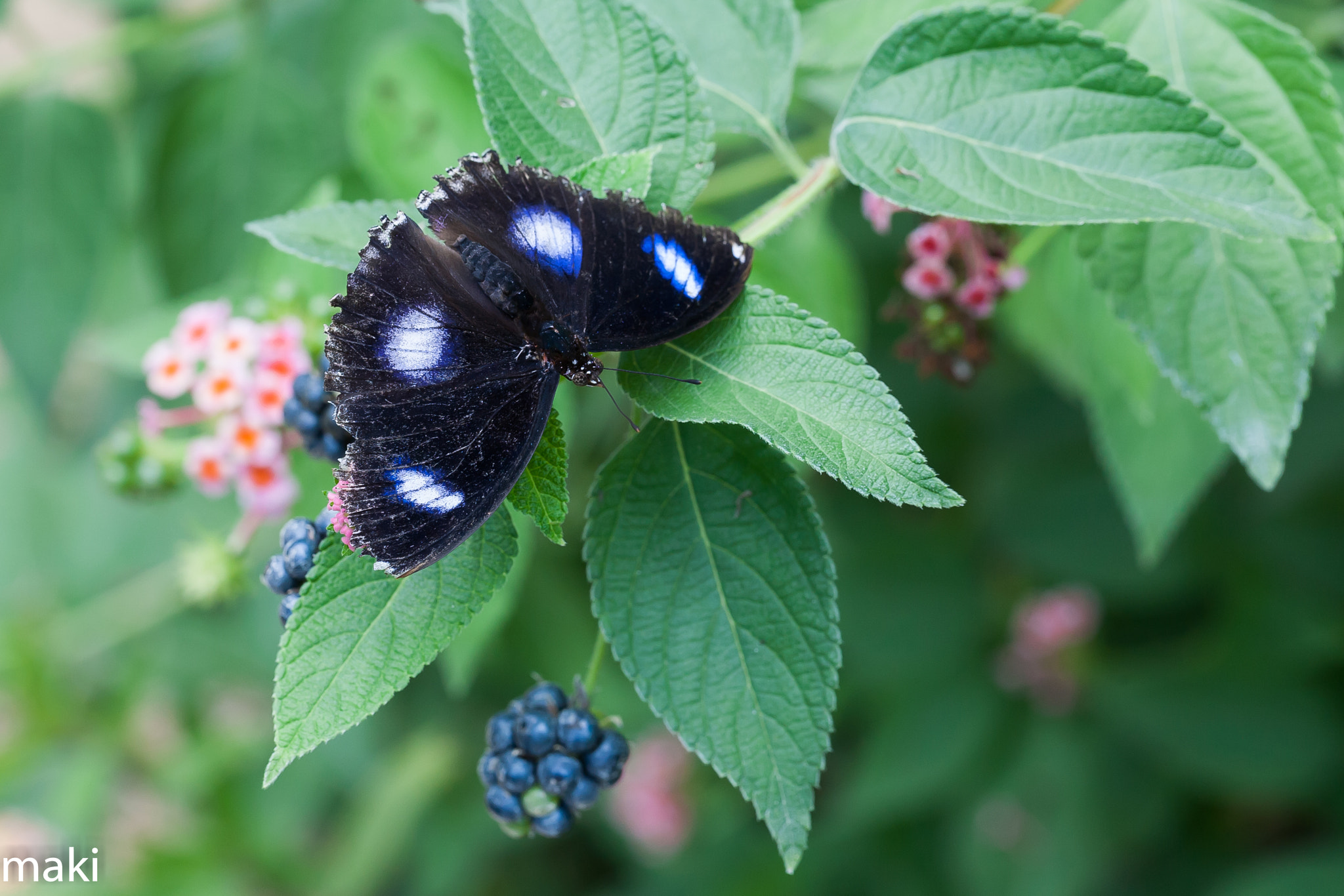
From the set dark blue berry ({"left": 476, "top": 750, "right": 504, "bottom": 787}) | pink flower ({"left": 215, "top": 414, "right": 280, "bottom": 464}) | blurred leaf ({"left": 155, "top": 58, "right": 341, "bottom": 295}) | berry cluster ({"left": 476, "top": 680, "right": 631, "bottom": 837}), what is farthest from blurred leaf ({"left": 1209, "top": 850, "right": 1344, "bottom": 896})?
blurred leaf ({"left": 155, "top": 58, "right": 341, "bottom": 295})

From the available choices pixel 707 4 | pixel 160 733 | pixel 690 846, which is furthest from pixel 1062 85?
pixel 160 733

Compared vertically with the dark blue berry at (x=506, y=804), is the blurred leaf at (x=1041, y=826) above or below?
below

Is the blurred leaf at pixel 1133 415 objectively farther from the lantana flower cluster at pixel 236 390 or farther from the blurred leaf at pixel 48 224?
the blurred leaf at pixel 48 224

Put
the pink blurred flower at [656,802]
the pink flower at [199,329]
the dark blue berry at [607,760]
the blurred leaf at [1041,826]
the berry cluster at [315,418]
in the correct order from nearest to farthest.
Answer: the dark blue berry at [607,760], the berry cluster at [315,418], the pink flower at [199,329], the blurred leaf at [1041,826], the pink blurred flower at [656,802]

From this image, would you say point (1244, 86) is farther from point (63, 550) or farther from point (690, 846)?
point (63, 550)

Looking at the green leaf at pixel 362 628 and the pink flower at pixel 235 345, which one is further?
the pink flower at pixel 235 345

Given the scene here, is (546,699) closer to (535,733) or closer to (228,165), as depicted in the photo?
(535,733)

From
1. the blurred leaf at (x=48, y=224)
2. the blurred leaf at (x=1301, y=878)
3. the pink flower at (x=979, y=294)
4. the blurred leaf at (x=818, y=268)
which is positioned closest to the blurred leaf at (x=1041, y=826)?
the blurred leaf at (x=1301, y=878)
